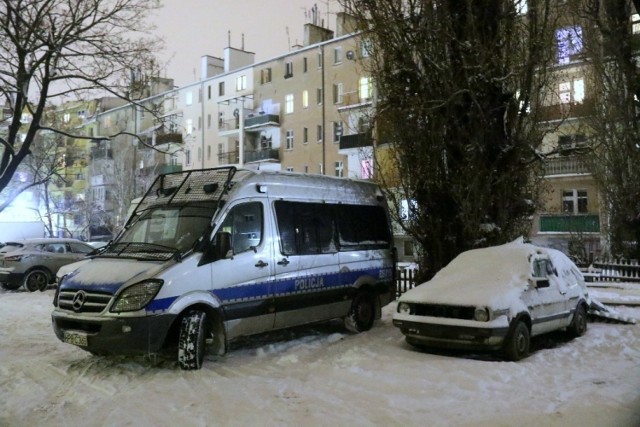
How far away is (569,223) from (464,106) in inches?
908

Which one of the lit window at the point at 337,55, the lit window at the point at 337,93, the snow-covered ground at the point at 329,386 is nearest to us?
the snow-covered ground at the point at 329,386

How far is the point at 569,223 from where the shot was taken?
3172cm

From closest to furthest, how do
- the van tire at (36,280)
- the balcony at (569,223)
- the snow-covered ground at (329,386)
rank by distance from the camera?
the snow-covered ground at (329,386)
the van tire at (36,280)
the balcony at (569,223)

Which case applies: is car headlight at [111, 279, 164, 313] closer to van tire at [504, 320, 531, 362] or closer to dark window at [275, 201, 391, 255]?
dark window at [275, 201, 391, 255]

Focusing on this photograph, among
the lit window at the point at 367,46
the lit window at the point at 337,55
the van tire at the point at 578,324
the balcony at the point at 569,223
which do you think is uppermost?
the lit window at the point at 337,55

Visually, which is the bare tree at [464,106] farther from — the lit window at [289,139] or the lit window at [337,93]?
the lit window at [289,139]

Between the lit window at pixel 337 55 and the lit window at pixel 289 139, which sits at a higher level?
the lit window at pixel 337 55

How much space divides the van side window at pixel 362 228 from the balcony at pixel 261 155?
114ft

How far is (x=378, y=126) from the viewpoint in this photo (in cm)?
1286

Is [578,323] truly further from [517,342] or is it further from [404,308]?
[404,308]

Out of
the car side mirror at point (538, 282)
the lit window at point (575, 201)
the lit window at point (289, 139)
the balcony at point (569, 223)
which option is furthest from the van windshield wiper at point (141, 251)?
the lit window at point (289, 139)

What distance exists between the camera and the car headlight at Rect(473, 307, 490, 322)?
7.86m

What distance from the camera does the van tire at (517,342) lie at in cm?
788

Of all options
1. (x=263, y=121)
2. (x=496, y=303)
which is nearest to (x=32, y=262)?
(x=496, y=303)
